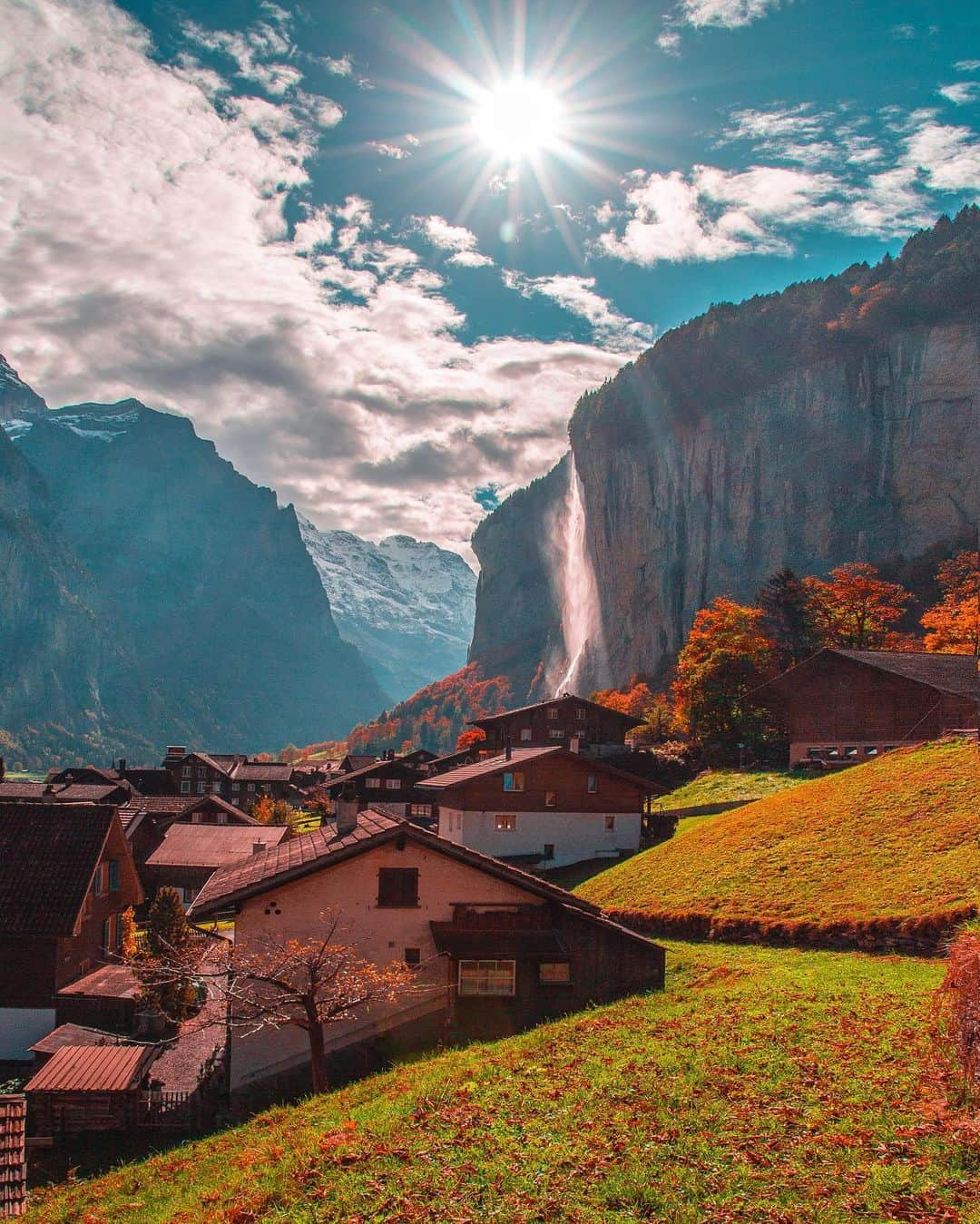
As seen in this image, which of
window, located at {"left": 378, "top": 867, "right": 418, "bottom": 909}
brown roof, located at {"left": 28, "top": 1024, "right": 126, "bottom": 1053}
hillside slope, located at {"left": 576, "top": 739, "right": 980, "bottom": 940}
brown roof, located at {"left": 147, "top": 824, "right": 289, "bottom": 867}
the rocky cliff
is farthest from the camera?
the rocky cliff

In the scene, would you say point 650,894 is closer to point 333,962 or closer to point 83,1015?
point 333,962

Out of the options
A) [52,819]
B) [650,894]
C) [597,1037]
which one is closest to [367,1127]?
[597,1037]

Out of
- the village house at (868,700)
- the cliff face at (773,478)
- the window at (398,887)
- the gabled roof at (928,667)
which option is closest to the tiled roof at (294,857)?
the window at (398,887)

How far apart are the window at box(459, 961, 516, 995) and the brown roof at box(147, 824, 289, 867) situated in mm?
39592

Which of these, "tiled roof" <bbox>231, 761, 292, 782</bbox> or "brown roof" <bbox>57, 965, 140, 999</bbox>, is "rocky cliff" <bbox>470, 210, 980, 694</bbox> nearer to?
"tiled roof" <bbox>231, 761, 292, 782</bbox>

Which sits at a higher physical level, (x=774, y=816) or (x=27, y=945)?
(x=774, y=816)

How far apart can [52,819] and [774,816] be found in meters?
23.8

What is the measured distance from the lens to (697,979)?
19.8 meters

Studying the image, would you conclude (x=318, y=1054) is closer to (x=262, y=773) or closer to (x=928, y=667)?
(x=928, y=667)

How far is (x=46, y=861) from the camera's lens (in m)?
29.7

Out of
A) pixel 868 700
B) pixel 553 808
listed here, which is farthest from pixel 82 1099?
pixel 868 700

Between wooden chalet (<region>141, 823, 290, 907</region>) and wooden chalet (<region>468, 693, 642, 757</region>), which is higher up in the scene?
wooden chalet (<region>468, 693, 642, 757</region>)

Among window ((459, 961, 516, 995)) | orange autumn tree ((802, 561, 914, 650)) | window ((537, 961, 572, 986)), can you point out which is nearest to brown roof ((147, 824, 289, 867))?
window ((459, 961, 516, 995))

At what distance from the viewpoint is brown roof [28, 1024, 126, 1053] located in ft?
79.3
